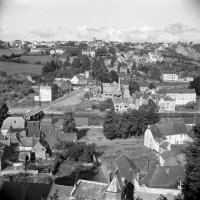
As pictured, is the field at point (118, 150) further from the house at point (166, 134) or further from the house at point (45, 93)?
the house at point (45, 93)

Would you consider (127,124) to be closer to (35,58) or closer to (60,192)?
(60,192)

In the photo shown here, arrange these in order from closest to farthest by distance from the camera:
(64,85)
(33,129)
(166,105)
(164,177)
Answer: (164,177), (33,129), (166,105), (64,85)

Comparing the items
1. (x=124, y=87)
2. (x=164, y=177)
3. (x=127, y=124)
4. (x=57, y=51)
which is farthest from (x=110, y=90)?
(x=57, y=51)

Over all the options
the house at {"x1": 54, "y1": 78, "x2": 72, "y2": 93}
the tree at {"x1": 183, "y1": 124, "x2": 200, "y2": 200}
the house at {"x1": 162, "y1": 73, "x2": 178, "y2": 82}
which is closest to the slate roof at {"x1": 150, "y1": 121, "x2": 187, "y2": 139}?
the tree at {"x1": 183, "y1": 124, "x2": 200, "y2": 200}

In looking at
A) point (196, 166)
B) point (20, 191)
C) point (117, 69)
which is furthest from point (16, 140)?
point (117, 69)

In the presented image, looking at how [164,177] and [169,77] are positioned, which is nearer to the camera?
[164,177]

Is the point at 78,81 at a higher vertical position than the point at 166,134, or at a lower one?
higher
